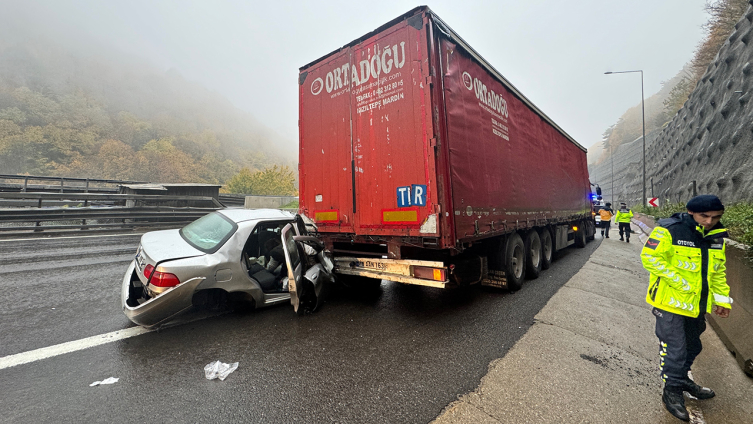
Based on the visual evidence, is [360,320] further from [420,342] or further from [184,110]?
[184,110]

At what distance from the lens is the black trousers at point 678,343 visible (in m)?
2.31

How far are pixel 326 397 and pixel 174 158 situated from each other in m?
93.9

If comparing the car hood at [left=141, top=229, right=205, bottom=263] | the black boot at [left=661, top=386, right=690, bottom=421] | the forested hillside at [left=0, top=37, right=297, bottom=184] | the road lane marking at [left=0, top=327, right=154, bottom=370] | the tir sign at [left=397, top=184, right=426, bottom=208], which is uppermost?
the forested hillside at [left=0, top=37, right=297, bottom=184]

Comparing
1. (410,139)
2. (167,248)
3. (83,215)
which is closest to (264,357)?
(167,248)

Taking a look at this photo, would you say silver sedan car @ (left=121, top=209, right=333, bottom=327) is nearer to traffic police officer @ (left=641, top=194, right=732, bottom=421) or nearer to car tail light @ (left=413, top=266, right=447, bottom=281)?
car tail light @ (left=413, top=266, right=447, bottom=281)

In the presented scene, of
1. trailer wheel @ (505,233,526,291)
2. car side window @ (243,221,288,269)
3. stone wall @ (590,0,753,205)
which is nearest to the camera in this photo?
car side window @ (243,221,288,269)

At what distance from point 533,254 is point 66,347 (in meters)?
7.17

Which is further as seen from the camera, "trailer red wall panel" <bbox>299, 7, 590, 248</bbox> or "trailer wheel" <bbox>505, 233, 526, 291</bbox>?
"trailer wheel" <bbox>505, 233, 526, 291</bbox>

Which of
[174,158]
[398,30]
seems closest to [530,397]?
[398,30]

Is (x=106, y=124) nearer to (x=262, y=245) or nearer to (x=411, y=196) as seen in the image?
(x=262, y=245)

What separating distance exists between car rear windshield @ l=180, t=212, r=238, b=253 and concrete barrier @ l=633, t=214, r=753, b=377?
5.36 m

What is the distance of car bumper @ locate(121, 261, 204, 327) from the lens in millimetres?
3053

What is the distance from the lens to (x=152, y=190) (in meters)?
16.6

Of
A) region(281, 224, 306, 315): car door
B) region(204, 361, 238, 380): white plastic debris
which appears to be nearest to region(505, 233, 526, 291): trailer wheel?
region(281, 224, 306, 315): car door
